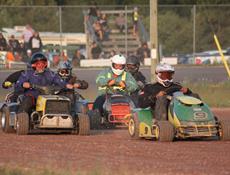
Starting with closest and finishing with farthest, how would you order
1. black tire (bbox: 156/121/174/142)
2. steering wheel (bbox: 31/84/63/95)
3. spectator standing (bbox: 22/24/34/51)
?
black tire (bbox: 156/121/174/142)
steering wheel (bbox: 31/84/63/95)
spectator standing (bbox: 22/24/34/51)

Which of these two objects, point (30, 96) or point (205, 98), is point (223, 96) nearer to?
point (205, 98)

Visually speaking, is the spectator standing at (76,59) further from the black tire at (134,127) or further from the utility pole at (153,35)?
the black tire at (134,127)

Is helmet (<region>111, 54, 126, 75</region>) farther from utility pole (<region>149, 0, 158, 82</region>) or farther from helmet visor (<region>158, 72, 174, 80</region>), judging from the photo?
utility pole (<region>149, 0, 158, 82</region>)

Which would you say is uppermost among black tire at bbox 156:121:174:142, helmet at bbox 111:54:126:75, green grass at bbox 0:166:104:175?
helmet at bbox 111:54:126:75

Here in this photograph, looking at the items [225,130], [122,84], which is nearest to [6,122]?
[122,84]

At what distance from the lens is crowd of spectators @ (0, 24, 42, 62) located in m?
41.1

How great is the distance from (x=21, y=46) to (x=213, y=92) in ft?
39.4

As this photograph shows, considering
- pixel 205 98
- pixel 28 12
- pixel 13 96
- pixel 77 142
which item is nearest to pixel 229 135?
pixel 77 142

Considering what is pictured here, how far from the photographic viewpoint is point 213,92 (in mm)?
32531

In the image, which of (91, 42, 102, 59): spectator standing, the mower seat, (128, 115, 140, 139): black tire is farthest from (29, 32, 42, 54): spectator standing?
the mower seat

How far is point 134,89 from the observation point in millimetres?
22234

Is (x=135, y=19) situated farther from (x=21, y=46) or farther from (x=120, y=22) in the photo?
(x=21, y=46)

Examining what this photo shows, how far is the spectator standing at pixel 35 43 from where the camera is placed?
42.2m

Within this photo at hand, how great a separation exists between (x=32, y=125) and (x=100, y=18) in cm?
2709
